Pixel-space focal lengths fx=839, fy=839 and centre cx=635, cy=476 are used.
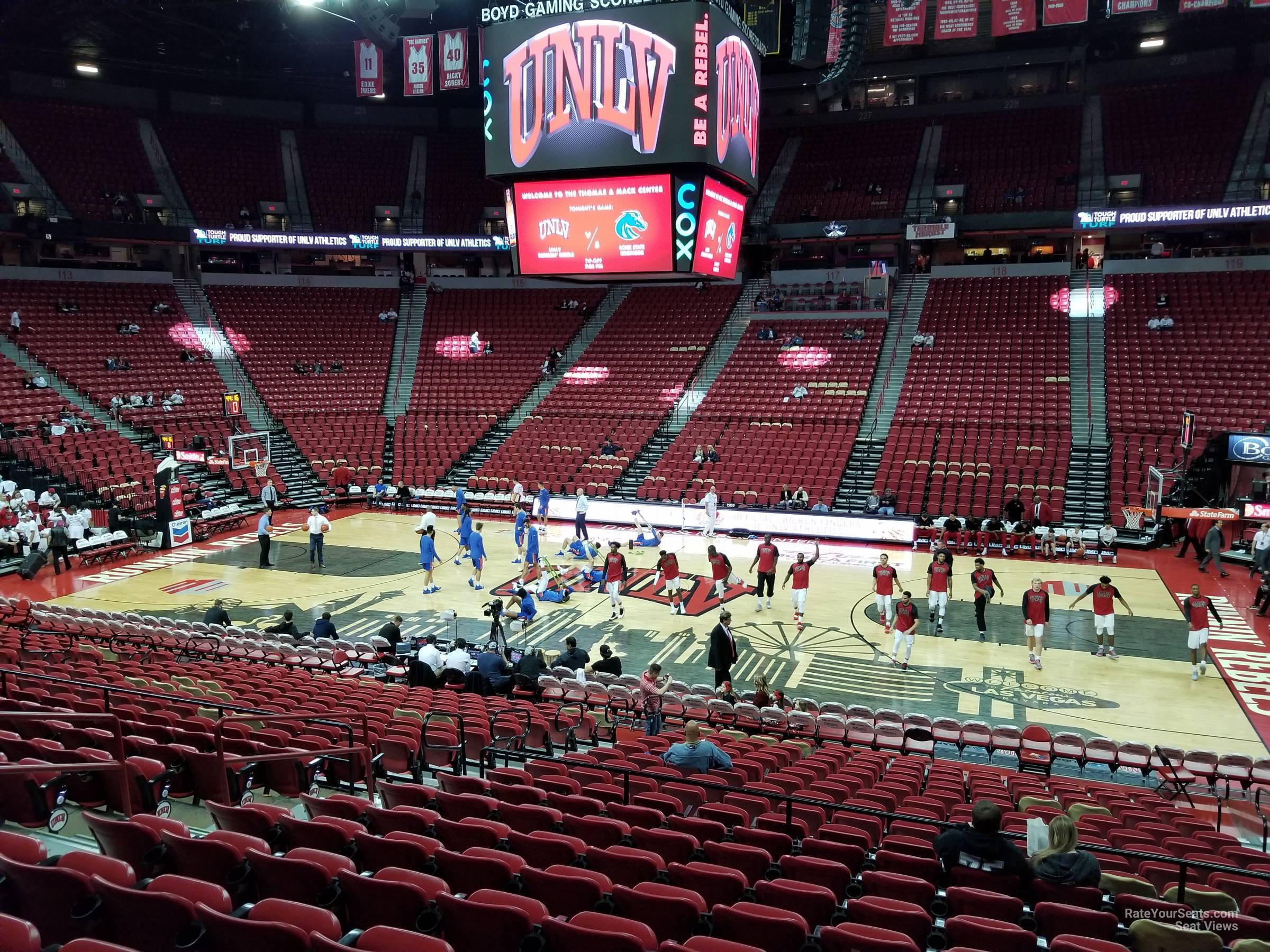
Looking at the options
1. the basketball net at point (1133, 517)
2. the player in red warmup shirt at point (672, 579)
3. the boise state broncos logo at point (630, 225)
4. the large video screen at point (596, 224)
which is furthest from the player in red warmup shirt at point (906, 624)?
the basketball net at point (1133, 517)

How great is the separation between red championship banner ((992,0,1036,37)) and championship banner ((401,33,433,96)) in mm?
18362

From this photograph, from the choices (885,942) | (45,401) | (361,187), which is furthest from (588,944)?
(361,187)

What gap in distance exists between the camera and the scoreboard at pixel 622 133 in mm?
13102

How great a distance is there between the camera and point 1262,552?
1798 centimetres

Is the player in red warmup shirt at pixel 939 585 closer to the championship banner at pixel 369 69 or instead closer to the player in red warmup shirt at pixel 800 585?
the player in red warmup shirt at pixel 800 585

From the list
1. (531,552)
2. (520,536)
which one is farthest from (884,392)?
(531,552)

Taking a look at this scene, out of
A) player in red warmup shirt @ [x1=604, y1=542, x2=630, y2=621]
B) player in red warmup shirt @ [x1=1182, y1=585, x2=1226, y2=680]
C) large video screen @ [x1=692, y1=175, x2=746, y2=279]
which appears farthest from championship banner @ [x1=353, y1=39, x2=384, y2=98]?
player in red warmup shirt @ [x1=1182, y1=585, x2=1226, y2=680]

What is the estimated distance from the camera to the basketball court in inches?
519

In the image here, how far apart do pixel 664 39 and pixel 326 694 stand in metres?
10.7

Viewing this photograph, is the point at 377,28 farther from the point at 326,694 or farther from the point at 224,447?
the point at 224,447

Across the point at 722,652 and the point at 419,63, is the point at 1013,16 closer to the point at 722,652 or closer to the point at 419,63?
the point at 419,63

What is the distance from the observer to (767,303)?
34844mm

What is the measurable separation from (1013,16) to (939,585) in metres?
19.3

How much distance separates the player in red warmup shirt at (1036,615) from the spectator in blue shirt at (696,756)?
860 centimetres
